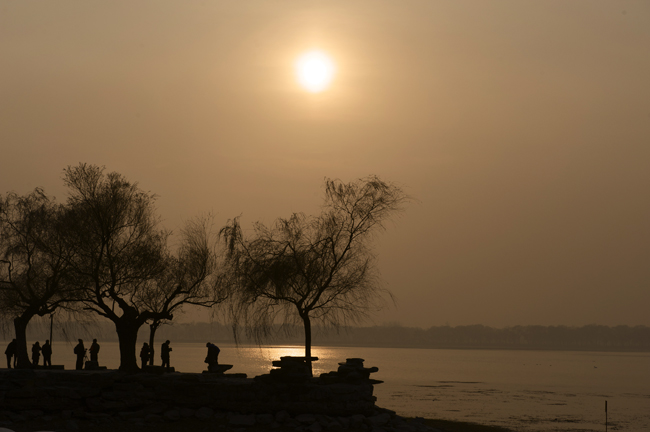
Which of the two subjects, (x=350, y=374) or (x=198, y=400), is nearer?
(x=198, y=400)

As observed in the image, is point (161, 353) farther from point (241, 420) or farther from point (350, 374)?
point (350, 374)

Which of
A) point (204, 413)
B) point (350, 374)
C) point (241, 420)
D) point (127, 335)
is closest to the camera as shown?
point (241, 420)

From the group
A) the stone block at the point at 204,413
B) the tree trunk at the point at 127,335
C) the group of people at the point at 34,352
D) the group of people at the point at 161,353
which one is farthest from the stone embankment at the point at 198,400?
the group of people at the point at 34,352

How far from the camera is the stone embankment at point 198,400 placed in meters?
27.4

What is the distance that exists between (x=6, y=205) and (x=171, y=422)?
18.3 m

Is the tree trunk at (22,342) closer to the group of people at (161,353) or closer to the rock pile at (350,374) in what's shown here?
the group of people at (161,353)

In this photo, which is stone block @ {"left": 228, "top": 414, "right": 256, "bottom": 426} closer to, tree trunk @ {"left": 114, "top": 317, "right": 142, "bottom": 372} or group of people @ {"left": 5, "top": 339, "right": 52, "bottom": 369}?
tree trunk @ {"left": 114, "top": 317, "right": 142, "bottom": 372}

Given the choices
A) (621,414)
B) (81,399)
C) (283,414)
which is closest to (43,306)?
(81,399)

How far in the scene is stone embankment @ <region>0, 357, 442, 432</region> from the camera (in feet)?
89.9

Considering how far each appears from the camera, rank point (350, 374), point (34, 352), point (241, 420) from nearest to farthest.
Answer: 1. point (241, 420)
2. point (350, 374)
3. point (34, 352)

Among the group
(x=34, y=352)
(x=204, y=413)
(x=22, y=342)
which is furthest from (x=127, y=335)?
(x=34, y=352)

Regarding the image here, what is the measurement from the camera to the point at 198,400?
28188 mm

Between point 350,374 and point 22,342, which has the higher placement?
point 22,342

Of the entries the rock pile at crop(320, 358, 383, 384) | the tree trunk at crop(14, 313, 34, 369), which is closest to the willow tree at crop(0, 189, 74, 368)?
the tree trunk at crop(14, 313, 34, 369)
